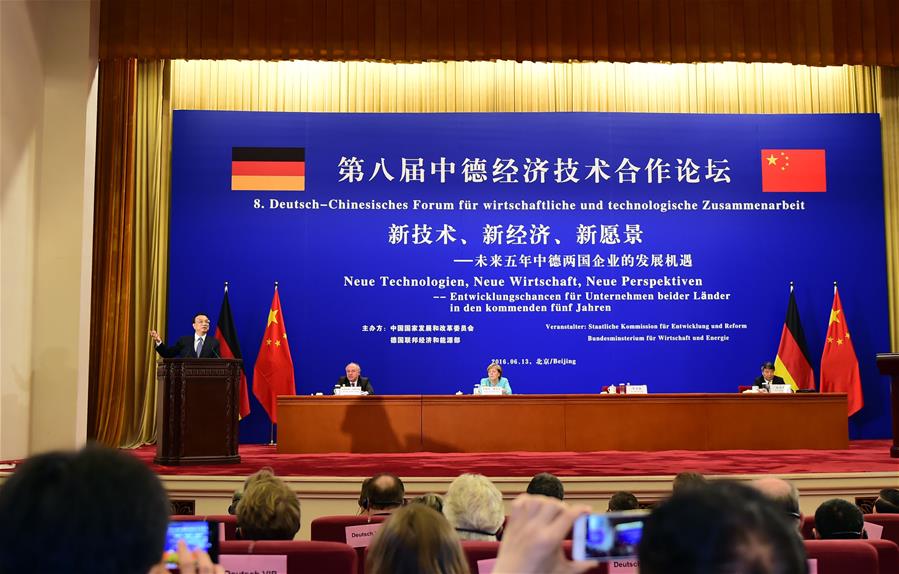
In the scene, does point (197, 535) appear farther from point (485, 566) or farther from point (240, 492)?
point (240, 492)

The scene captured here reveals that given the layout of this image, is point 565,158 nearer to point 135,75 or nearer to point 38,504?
point 135,75

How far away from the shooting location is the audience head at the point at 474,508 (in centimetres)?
290

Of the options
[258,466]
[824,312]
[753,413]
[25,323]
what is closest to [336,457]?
[258,466]

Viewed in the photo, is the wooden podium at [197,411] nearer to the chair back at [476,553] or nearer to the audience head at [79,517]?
the chair back at [476,553]

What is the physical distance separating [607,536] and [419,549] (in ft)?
1.96

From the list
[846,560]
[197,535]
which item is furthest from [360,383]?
[197,535]

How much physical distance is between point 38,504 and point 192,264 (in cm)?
899

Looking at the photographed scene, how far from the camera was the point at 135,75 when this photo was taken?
950 centimetres

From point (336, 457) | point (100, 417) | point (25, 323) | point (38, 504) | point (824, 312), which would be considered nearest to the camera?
point (38, 504)

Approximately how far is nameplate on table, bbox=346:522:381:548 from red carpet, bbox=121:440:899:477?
280 cm

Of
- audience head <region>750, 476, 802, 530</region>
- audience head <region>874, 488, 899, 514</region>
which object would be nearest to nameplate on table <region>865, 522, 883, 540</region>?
audience head <region>874, 488, 899, 514</region>

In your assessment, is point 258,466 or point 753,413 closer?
point 258,466

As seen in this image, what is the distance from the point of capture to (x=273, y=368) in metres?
9.30

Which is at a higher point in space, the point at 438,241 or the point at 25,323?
the point at 438,241
